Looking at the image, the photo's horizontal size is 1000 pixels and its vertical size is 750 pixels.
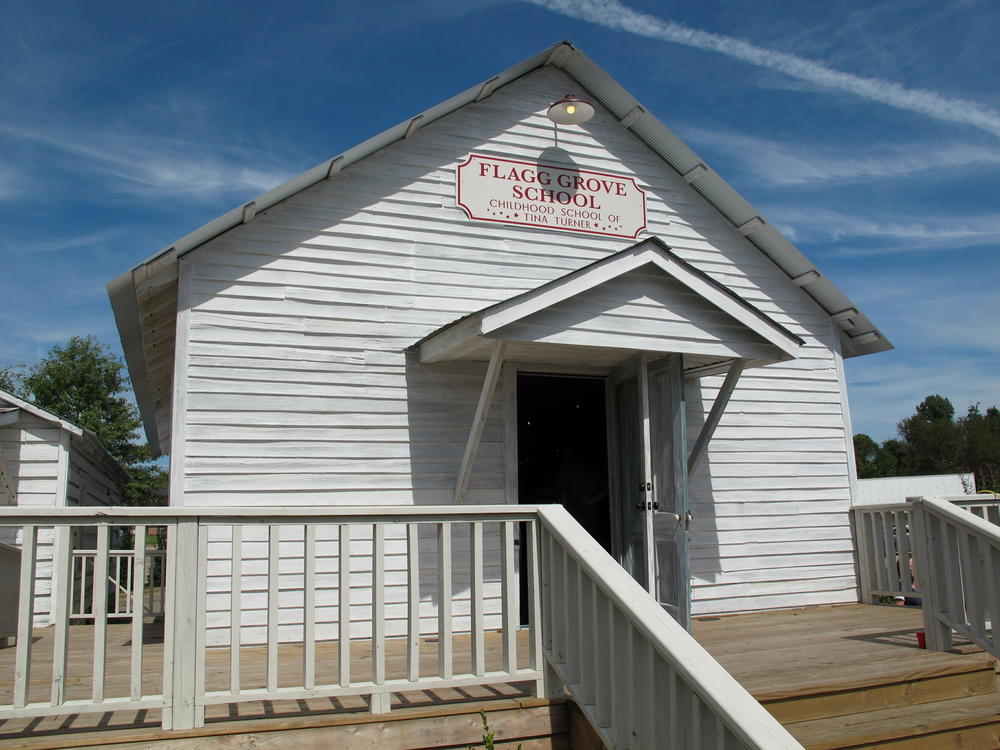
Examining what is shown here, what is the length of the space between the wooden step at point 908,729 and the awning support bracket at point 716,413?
9.43 feet

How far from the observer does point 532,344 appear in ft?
20.2

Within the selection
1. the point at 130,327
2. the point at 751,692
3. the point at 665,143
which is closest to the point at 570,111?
the point at 665,143

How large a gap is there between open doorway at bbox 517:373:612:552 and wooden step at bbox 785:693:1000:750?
3.44 meters

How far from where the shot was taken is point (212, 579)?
5766 mm

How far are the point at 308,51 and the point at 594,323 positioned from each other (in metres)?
7.35

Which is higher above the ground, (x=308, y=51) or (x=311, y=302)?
(x=308, y=51)

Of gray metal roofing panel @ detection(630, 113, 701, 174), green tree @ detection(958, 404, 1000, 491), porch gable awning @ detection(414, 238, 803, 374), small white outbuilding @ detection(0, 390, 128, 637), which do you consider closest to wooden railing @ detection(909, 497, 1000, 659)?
porch gable awning @ detection(414, 238, 803, 374)

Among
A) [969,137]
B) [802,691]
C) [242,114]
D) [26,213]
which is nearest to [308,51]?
[242,114]

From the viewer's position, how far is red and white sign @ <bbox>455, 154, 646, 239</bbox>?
7.07m

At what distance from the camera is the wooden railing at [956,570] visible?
443cm

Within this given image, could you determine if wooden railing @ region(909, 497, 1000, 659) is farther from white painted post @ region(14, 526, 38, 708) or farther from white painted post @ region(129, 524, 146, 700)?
white painted post @ region(14, 526, 38, 708)

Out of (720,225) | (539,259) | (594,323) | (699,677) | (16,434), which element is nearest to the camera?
(699,677)

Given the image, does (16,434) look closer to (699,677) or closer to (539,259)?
(539,259)

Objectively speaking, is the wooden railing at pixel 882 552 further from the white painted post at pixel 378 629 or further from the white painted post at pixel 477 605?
the white painted post at pixel 378 629
